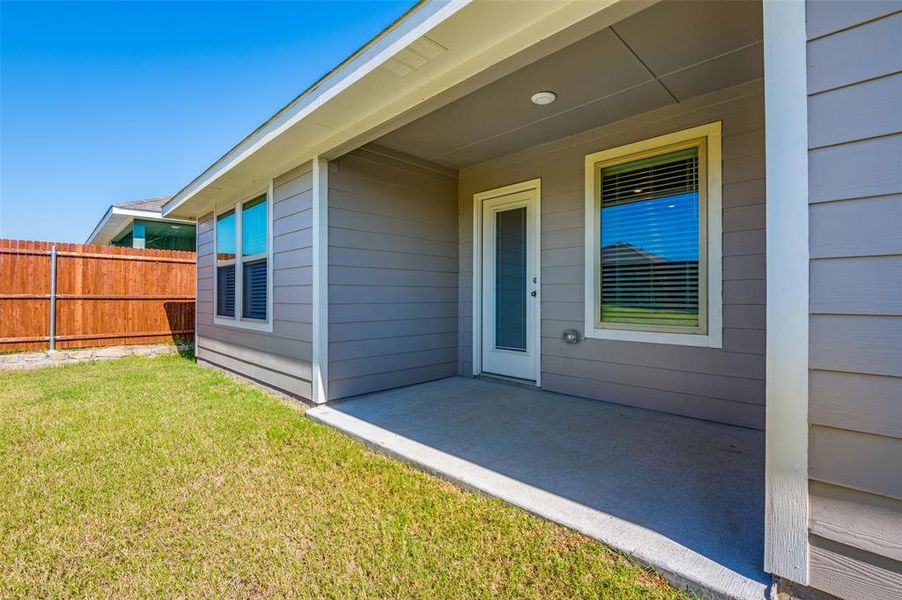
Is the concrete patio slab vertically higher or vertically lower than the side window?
lower

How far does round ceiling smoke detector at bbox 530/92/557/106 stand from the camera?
9.70ft

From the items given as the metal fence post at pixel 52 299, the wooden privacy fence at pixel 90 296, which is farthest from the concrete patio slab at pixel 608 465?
the metal fence post at pixel 52 299

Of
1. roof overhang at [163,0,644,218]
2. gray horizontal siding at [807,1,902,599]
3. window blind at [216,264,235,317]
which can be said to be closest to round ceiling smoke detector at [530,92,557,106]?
roof overhang at [163,0,644,218]

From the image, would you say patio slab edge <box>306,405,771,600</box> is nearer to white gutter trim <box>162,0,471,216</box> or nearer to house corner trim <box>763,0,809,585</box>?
house corner trim <box>763,0,809,585</box>

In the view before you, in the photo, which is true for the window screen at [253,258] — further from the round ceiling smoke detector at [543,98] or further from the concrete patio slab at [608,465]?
the round ceiling smoke detector at [543,98]

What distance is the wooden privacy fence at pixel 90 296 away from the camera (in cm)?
629

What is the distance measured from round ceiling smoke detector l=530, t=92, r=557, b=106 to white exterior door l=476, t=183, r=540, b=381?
105cm

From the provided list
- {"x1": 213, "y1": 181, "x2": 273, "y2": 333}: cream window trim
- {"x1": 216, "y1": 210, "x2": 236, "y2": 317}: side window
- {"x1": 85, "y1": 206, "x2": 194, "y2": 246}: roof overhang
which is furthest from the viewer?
{"x1": 85, "y1": 206, "x2": 194, "y2": 246}: roof overhang

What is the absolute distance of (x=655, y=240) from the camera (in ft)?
10.9

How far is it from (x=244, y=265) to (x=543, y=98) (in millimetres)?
3855

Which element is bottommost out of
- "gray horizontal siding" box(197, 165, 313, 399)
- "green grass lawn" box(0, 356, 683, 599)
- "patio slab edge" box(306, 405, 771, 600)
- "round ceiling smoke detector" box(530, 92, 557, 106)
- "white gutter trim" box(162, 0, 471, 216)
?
"green grass lawn" box(0, 356, 683, 599)

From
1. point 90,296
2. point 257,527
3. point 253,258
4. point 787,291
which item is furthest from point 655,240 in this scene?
point 90,296

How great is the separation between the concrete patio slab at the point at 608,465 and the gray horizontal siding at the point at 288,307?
25.6 inches

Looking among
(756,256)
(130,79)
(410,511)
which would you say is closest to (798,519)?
(410,511)
